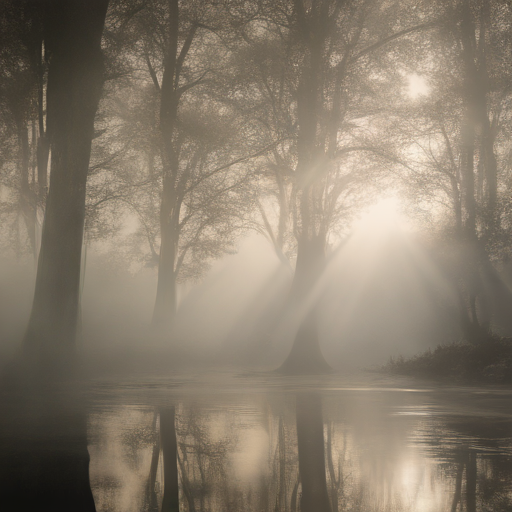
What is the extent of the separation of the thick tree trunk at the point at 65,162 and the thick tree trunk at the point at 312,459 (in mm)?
7545

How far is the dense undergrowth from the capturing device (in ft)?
49.5

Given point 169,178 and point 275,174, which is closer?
point 275,174

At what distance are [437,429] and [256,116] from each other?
1548 centimetres

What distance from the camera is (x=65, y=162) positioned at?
15.1 metres

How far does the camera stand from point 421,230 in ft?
92.4

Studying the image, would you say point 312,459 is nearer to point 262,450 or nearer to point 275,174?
point 262,450

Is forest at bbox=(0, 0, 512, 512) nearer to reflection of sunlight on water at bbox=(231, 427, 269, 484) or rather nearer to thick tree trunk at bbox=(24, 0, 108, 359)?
thick tree trunk at bbox=(24, 0, 108, 359)

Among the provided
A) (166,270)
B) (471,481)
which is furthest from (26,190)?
(471,481)

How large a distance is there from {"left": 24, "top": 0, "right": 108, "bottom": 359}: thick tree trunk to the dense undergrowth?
→ 31.7 feet

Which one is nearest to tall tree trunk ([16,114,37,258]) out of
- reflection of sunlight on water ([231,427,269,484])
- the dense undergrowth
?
the dense undergrowth

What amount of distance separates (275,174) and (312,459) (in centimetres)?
2017

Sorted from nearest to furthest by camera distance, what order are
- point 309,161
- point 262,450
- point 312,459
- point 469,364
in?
point 312,459 → point 262,450 → point 469,364 → point 309,161

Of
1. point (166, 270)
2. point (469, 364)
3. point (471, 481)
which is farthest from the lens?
point (166, 270)

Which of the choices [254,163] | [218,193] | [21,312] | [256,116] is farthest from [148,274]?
[256,116]
